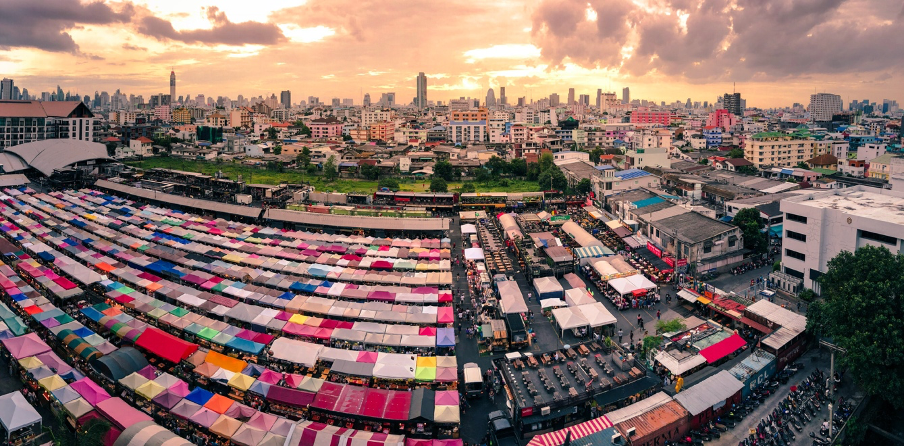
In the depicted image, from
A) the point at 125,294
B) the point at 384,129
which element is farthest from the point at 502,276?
the point at 384,129

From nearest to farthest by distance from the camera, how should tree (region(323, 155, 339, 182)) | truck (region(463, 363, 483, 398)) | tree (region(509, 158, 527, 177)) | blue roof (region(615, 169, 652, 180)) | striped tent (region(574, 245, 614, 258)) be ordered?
truck (region(463, 363, 483, 398)), striped tent (region(574, 245, 614, 258)), blue roof (region(615, 169, 652, 180)), tree (region(323, 155, 339, 182)), tree (region(509, 158, 527, 177))

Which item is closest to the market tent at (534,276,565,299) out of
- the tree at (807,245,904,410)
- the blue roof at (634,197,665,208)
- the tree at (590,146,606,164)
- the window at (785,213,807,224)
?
the tree at (807,245,904,410)

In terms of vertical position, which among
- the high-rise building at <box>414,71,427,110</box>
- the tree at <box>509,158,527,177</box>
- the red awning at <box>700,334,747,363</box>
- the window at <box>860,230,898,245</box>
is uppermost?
the high-rise building at <box>414,71,427,110</box>

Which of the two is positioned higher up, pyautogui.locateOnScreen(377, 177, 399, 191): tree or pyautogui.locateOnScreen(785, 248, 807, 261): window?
pyautogui.locateOnScreen(377, 177, 399, 191): tree

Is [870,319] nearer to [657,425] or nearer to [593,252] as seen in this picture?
[657,425]

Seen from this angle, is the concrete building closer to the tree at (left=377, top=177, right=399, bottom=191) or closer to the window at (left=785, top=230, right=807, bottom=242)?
the window at (left=785, top=230, right=807, bottom=242)

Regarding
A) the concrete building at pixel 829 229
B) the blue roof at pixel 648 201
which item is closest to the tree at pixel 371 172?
the blue roof at pixel 648 201

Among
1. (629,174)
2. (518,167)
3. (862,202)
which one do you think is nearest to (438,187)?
(518,167)
